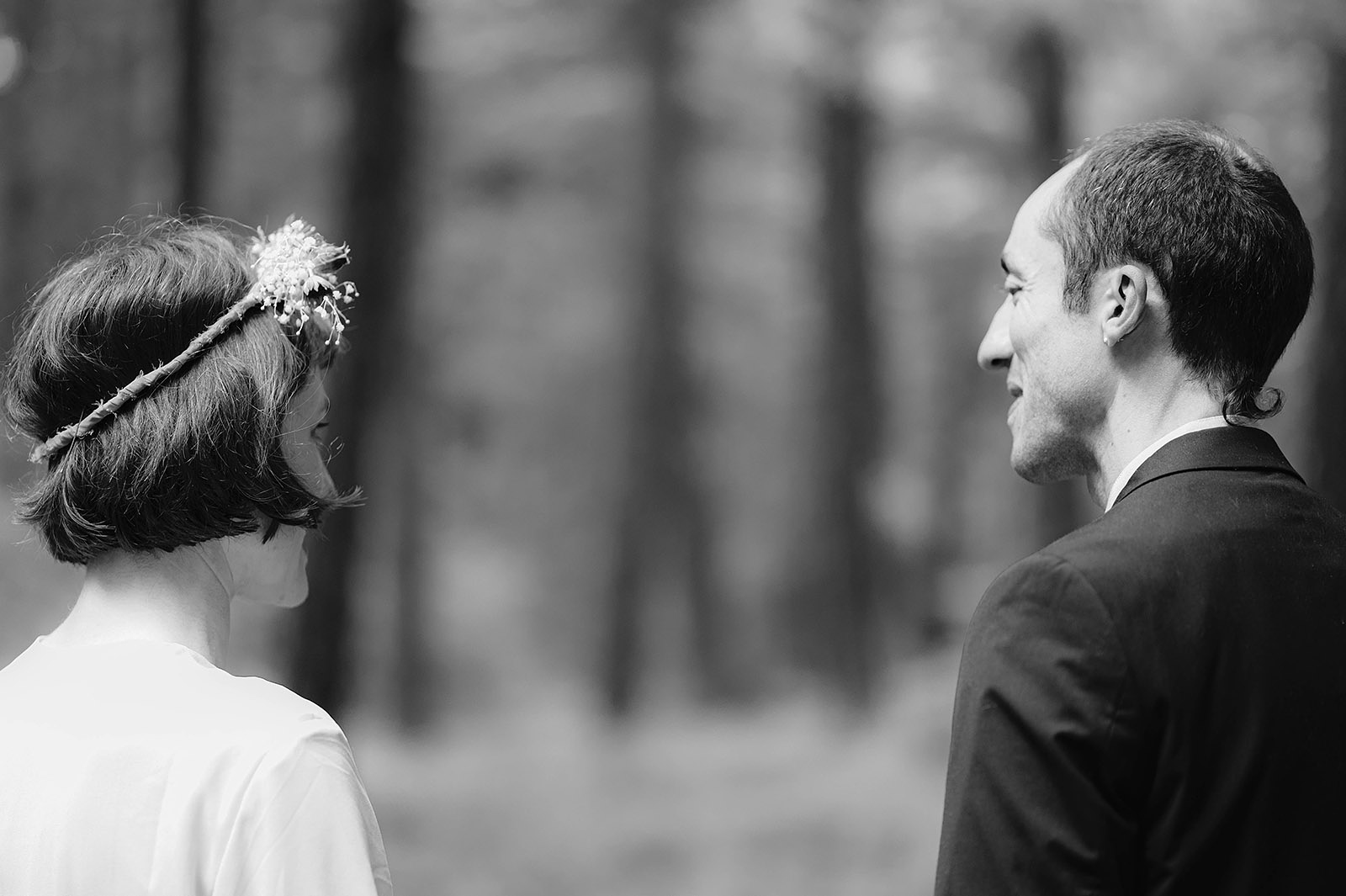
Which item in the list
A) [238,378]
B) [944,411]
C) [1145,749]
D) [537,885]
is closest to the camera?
[1145,749]

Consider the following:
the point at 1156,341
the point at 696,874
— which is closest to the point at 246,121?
the point at 696,874

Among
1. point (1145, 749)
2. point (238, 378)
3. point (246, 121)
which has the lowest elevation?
point (1145, 749)

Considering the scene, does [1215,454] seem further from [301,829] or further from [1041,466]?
[301,829]

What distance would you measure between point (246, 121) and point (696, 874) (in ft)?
9.45

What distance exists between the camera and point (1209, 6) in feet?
14.1

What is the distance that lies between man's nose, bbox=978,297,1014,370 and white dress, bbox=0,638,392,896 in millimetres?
968

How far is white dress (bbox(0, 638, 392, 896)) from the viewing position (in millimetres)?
1162

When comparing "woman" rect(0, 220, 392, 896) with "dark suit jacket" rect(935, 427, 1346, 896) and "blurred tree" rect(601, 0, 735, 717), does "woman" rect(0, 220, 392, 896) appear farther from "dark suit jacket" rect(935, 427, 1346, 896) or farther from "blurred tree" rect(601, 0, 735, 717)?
"blurred tree" rect(601, 0, 735, 717)

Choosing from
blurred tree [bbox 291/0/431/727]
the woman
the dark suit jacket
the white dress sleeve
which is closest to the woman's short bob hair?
the woman

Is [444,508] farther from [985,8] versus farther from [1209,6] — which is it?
[1209,6]

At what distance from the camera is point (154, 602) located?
1345mm

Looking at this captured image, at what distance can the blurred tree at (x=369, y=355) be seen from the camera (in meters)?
3.88

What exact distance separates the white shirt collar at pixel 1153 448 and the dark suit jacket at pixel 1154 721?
0.12 metres

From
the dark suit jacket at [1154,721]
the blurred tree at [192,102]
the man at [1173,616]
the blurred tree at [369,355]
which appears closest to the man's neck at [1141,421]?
the man at [1173,616]
